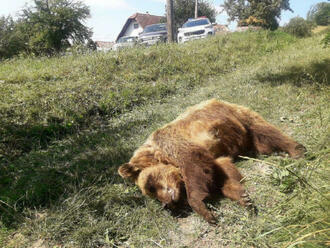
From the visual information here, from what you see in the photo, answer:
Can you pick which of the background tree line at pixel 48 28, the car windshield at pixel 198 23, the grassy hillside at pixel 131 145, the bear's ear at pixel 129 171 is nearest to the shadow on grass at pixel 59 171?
the grassy hillside at pixel 131 145

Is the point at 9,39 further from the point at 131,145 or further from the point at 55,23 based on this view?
the point at 131,145

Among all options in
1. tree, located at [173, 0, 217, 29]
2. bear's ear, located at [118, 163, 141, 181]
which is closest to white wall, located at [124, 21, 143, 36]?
tree, located at [173, 0, 217, 29]

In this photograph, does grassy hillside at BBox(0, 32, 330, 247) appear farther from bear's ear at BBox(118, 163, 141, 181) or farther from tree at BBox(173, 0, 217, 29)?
tree at BBox(173, 0, 217, 29)

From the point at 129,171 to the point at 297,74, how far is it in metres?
5.93

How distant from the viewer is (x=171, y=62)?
29.9 feet

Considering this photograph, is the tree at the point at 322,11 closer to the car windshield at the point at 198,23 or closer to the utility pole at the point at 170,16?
the utility pole at the point at 170,16

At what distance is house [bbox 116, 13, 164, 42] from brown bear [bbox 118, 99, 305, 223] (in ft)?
162

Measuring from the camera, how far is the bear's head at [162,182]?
2.73 m

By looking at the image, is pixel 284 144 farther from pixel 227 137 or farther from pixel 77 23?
pixel 77 23

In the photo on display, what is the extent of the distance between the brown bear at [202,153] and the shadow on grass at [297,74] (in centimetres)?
363

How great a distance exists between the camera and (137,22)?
5300 centimetres

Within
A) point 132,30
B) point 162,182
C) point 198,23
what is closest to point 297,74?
point 162,182

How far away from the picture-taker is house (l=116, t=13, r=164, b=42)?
50781 mm

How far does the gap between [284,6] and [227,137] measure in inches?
1434
